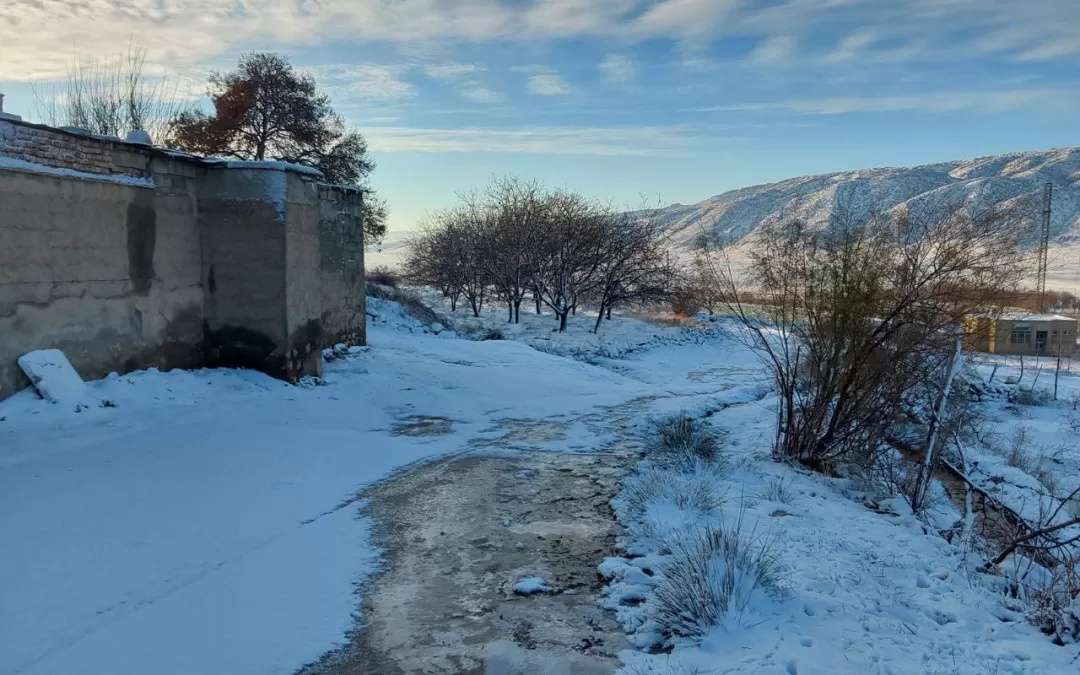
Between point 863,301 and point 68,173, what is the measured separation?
8105 millimetres

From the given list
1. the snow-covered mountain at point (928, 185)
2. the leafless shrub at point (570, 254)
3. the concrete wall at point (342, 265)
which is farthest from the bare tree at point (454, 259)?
the snow-covered mountain at point (928, 185)

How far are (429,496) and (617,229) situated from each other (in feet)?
65.8

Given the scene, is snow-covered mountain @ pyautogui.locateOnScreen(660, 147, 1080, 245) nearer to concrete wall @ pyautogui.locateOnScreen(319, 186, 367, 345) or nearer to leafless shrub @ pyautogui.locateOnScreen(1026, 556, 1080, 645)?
concrete wall @ pyautogui.locateOnScreen(319, 186, 367, 345)

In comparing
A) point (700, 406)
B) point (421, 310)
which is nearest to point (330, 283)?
point (700, 406)

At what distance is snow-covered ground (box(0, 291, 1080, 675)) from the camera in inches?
135

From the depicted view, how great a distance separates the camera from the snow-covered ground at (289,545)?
343 cm

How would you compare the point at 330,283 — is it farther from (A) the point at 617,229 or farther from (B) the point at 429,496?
(A) the point at 617,229

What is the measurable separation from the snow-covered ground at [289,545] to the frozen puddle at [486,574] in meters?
0.19

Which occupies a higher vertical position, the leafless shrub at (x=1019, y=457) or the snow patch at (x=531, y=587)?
the snow patch at (x=531, y=587)

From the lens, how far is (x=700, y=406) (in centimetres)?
1124

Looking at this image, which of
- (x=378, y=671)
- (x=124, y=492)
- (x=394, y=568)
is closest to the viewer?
(x=378, y=671)

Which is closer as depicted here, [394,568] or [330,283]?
[394,568]

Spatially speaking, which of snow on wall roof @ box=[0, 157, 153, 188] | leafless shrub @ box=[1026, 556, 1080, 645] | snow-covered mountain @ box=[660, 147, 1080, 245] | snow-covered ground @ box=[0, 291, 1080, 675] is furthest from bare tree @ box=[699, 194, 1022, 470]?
snow-covered mountain @ box=[660, 147, 1080, 245]

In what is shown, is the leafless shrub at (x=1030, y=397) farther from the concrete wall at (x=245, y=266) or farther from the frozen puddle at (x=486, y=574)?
the concrete wall at (x=245, y=266)
